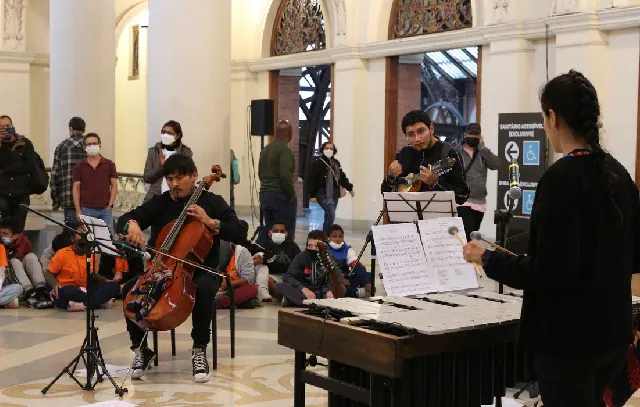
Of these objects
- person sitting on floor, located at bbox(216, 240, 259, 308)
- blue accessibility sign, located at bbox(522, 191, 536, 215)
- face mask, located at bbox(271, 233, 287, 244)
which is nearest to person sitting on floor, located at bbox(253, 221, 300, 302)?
face mask, located at bbox(271, 233, 287, 244)

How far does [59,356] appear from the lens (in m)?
7.29

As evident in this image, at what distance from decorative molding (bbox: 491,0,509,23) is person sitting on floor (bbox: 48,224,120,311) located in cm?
752

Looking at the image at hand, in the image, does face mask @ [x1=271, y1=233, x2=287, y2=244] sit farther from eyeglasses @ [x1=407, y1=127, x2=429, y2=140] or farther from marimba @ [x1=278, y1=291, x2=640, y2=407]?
marimba @ [x1=278, y1=291, x2=640, y2=407]

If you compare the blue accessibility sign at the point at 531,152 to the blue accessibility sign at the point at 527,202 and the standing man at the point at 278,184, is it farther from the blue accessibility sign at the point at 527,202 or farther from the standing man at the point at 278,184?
the standing man at the point at 278,184

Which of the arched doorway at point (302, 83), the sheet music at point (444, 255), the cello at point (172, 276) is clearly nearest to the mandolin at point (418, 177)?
the cello at point (172, 276)

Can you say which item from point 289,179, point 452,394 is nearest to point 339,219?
point 289,179

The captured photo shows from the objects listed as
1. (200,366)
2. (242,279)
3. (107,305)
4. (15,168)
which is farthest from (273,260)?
(200,366)

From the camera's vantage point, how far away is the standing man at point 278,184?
36.9 feet

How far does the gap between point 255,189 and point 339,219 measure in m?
3.03

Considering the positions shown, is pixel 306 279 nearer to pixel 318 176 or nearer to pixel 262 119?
pixel 318 176

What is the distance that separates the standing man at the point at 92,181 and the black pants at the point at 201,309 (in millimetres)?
3971

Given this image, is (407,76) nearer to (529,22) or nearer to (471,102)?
(529,22)

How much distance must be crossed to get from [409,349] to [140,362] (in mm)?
3202

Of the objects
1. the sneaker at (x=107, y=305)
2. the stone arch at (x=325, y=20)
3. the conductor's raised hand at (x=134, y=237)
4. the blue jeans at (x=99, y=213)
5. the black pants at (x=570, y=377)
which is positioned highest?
the stone arch at (x=325, y=20)
